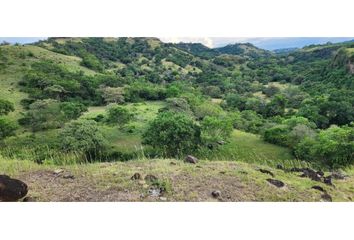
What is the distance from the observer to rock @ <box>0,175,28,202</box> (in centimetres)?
594

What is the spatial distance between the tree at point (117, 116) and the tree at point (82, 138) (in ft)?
9.79

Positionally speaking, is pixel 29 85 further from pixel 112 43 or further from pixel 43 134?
pixel 112 43

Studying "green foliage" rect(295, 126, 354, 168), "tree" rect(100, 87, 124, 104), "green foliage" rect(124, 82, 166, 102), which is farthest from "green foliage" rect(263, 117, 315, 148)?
"tree" rect(100, 87, 124, 104)

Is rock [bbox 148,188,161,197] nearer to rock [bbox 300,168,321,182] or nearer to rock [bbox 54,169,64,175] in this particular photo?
rock [bbox 54,169,64,175]

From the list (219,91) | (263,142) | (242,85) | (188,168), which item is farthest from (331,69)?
(188,168)

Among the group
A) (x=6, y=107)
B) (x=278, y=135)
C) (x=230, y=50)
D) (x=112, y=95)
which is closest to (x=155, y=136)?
(x=6, y=107)

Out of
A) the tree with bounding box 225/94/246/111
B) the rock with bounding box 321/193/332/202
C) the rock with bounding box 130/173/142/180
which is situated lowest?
the tree with bounding box 225/94/246/111

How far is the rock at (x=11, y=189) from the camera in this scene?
19.5ft

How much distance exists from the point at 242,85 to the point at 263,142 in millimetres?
48203

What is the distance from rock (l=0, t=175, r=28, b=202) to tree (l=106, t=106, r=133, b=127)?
1926cm

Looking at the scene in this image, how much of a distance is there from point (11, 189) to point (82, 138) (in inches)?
607

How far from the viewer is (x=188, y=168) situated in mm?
7336

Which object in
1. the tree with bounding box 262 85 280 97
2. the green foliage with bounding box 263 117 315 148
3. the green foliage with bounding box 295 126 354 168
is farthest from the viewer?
the tree with bounding box 262 85 280 97

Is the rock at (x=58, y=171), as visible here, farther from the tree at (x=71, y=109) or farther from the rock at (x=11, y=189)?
the tree at (x=71, y=109)
